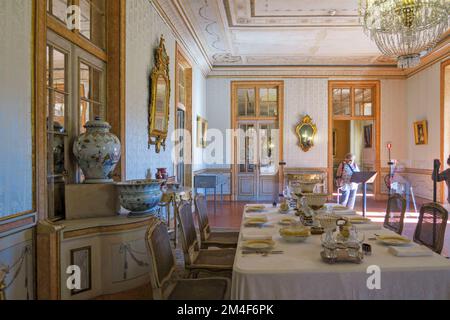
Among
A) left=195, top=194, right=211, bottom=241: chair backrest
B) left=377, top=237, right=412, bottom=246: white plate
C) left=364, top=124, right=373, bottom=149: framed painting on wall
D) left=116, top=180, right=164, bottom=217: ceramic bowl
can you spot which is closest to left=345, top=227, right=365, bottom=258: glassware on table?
left=377, top=237, right=412, bottom=246: white plate

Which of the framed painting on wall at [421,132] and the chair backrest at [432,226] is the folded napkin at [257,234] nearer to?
the chair backrest at [432,226]

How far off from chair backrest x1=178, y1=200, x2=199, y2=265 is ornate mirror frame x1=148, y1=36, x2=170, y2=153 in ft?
6.88

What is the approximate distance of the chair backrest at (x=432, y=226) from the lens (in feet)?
9.10

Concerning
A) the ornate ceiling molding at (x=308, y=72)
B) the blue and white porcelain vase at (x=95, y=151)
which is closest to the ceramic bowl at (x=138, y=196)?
the blue and white porcelain vase at (x=95, y=151)

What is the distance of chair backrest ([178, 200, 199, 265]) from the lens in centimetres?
305

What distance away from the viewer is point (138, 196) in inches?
134

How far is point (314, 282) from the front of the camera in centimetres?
192

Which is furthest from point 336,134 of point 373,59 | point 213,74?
point 213,74

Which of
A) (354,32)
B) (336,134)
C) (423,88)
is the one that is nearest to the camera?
(354,32)

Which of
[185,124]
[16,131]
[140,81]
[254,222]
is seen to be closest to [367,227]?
[254,222]

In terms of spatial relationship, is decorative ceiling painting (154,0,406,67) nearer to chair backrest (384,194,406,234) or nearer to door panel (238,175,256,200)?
door panel (238,175,256,200)

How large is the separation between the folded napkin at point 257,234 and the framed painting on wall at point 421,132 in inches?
326
